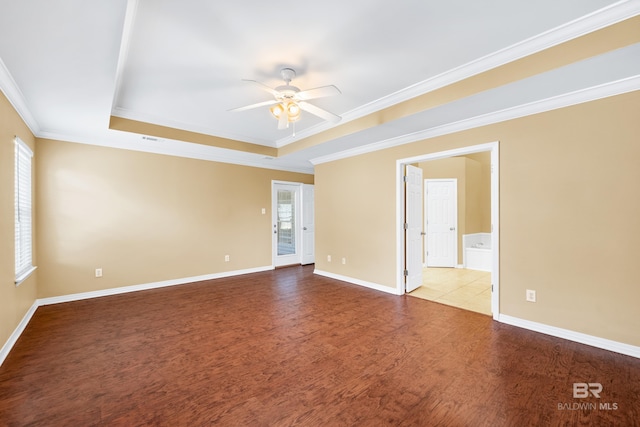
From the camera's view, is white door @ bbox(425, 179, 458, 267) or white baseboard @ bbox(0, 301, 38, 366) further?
white door @ bbox(425, 179, 458, 267)

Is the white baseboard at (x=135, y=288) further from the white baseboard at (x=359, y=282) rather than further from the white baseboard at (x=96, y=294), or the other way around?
the white baseboard at (x=359, y=282)

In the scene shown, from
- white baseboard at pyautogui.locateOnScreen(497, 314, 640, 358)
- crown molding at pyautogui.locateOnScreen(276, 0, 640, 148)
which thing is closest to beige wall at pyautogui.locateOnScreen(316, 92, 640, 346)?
white baseboard at pyautogui.locateOnScreen(497, 314, 640, 358)

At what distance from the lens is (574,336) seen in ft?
8.99

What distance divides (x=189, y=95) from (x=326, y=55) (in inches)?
69.8

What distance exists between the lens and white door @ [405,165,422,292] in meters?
4.41

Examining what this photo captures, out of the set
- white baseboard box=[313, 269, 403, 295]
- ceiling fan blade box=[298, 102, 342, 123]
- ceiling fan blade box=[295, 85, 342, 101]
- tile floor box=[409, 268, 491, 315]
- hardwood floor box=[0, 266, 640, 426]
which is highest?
ceiling fan blade box=[295, 85, 342, 101]

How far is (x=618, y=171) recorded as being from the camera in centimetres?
253

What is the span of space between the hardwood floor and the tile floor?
0.41 metres

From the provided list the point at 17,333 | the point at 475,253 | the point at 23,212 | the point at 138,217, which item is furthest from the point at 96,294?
the point at 475,253

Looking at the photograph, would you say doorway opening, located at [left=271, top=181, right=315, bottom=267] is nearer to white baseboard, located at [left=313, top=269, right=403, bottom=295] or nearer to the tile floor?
white baseboard, located at [left=313, top=269, right=403, bottom=295]

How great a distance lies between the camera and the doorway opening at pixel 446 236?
3.61 metres

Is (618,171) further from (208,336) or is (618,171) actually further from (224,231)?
(224,231)

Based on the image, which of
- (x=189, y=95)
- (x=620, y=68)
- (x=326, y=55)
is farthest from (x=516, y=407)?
(x=189, y=95)

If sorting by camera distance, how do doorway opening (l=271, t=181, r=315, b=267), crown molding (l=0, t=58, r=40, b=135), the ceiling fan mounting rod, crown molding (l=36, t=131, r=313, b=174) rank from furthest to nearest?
doorway opening (l=271, t=181, r=315, b=267) → crown molding (l=36, t=131, r=313, b=174) → the ceiling fan mounting rod → crown molding (l=0, t=58, r=40, b=135)
